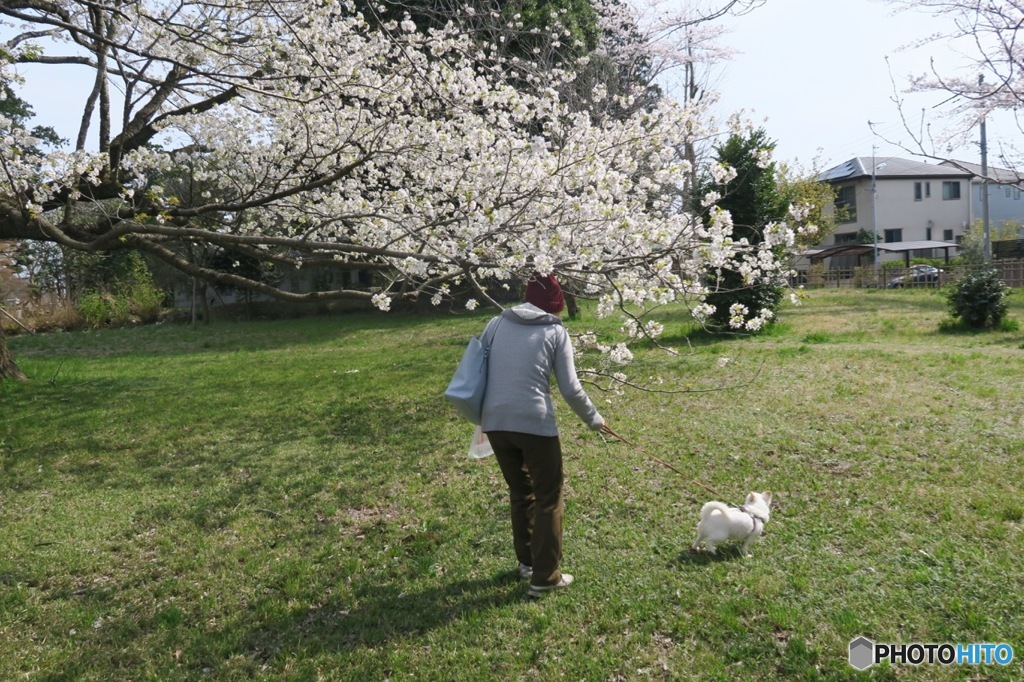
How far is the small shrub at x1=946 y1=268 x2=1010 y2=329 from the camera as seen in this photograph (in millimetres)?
11344

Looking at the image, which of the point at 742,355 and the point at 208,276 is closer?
the point at 208,276

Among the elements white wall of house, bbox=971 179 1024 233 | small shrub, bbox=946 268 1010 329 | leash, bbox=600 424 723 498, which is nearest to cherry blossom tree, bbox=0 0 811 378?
leash, bbox=600 424 723 498

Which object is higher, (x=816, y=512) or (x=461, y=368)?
(x=461, y=368)

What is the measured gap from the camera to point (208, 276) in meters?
5.82

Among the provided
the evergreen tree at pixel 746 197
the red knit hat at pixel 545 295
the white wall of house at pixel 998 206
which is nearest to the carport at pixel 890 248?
the white wall of house at pixel 998 206

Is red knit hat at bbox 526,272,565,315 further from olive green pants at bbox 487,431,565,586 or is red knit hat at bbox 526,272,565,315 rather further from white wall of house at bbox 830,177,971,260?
white wall of house at bbox 830,177,971,260

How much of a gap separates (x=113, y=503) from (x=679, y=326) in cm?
989

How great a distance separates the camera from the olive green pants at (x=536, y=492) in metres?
3.33

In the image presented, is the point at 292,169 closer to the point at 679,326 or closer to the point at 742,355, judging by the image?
the point at 742,355

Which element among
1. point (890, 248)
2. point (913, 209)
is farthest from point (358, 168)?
point (913, 209)

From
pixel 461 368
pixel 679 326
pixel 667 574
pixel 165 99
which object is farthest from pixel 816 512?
pixel 679 326

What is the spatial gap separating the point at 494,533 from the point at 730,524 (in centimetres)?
149

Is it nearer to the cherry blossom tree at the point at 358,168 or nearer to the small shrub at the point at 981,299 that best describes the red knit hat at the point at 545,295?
the cherry blossom tree at the point at 358,168

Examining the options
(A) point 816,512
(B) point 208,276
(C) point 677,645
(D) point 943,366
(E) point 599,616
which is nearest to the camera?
(C) point 677,645
